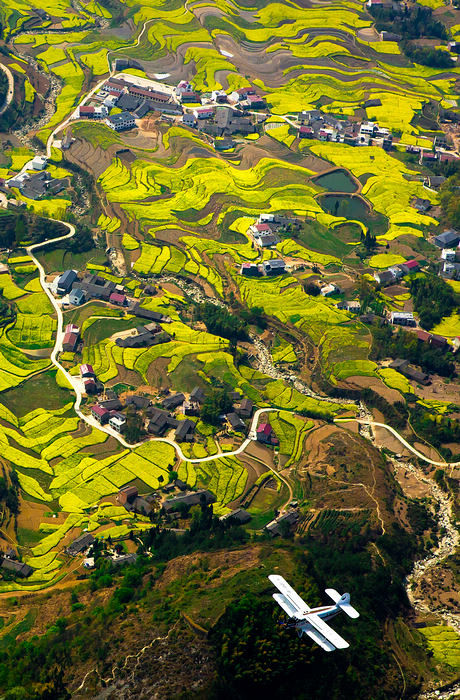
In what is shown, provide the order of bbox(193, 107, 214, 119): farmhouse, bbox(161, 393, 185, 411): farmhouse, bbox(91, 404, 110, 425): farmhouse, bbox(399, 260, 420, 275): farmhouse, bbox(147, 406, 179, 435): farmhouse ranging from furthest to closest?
bbox(193, 107, 214, 119): farmhouse, bbox(399, 260, 420, 275): farmhouse, bbox(161, 393, 185, 411): farmhouse, bbox(91, 404, 110, 425): farmhouse, bbox(147, 406, 179, 435): farmhouse

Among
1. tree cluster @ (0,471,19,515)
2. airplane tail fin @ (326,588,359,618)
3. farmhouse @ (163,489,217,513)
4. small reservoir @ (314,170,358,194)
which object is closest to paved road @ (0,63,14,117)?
small reservoir @ (314,170,358,194)

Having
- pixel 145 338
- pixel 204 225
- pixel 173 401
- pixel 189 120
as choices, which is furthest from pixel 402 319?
pixel 189 120

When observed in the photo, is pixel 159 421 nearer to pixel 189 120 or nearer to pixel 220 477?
pixel 220 477

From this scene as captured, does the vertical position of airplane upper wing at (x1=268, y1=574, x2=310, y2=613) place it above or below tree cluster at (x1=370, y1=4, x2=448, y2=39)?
below

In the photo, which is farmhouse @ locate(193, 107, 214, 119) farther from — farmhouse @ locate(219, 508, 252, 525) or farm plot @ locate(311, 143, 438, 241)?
farmhouse @ locate(219, 508, 252, 525)

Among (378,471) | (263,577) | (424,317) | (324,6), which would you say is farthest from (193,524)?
(324,6)

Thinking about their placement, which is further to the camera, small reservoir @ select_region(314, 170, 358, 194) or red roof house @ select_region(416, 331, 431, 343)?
small reservoir @ select_region(314, 170, 358, 194)

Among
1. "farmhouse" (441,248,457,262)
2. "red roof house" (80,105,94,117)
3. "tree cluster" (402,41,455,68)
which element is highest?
"tree cluster" (402,41,455,68)
